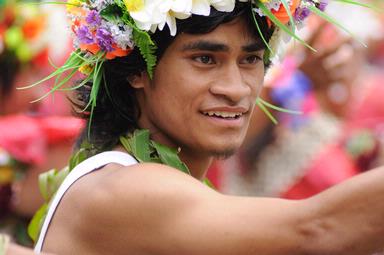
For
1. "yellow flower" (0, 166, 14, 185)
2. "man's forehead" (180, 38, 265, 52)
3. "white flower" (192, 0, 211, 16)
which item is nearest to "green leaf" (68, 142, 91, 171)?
"man's forehead" (180, 38, 265, 52)

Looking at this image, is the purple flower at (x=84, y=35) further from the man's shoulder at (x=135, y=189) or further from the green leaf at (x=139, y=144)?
the man's shoulder at (x=135, y=189)

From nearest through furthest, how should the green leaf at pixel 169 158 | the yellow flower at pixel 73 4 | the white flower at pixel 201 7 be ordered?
1. the white flower at pixel 201 7
2. the green leaf at pixel 169 158
3. the yellow flower at pixel 73 4

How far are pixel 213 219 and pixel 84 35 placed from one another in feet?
2.83

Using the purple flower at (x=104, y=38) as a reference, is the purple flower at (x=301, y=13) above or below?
above

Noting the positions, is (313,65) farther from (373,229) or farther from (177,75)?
(373,229)

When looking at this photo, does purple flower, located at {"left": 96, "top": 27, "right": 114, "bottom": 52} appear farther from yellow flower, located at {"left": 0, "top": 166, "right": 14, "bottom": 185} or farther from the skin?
yellow flower, located at {"left": 0, "top": 166, "right": 14, "bottom": 185}

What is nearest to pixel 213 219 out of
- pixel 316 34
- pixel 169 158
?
pixel 169 158

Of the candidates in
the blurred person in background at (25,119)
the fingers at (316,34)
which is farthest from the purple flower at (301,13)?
the fingers at (316,34)

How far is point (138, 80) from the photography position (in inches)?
145

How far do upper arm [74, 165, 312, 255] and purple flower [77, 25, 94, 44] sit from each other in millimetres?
575

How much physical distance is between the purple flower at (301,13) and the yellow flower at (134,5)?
551 mm

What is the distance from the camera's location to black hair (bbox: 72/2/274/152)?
3518 millimetres

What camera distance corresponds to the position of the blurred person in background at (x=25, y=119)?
636cm

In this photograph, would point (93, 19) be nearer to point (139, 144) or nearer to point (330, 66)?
point (139, 144)
